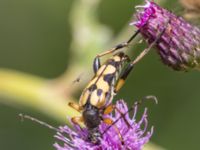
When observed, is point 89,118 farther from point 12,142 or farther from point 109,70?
point 12,142

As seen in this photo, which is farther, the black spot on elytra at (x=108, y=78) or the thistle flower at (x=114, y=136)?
the black spot on elytra at (x=108, y=78)

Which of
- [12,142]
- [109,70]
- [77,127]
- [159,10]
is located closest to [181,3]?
[159,10]

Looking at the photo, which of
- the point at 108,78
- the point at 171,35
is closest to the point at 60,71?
the point at 108,78

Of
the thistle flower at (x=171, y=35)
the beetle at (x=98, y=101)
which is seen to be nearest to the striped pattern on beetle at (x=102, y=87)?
the beetle at (x=98, y=101)

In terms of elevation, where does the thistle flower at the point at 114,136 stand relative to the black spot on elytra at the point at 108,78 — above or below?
below

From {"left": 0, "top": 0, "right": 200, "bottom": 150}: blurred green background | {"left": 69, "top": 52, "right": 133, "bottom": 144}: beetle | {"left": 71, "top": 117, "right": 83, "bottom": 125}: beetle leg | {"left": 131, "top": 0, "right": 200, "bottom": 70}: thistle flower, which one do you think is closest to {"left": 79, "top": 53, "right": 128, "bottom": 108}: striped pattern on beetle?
{"left": 69, "top": 52, "right": 133, "bottom": 144}: beetle

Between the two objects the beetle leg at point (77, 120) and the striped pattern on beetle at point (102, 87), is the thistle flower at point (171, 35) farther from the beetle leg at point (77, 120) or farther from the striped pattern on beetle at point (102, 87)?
the beetle leg at point (77, 120)
